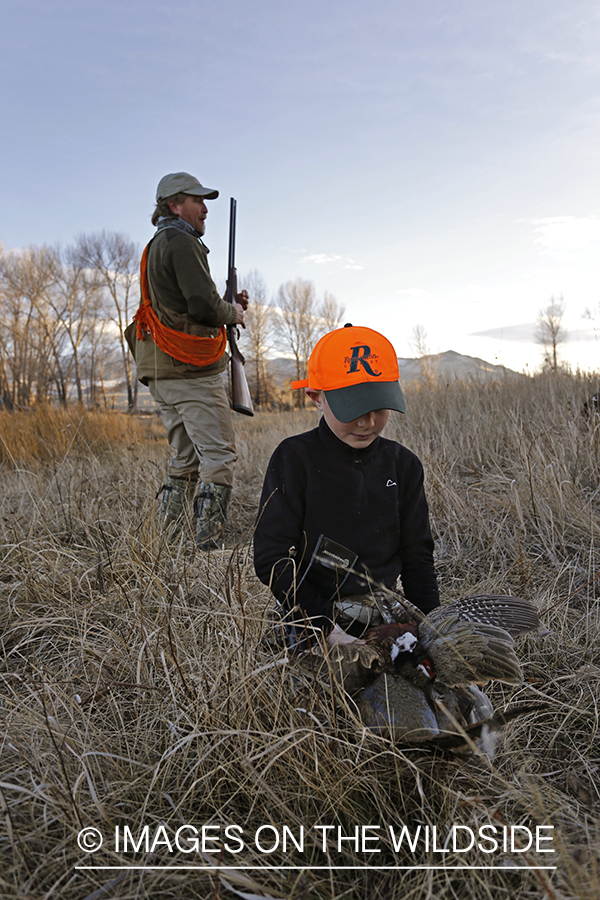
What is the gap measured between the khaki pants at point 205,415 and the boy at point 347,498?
1976 mm

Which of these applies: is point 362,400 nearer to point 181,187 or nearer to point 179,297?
point 179,297

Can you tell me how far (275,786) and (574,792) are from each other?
2.86 feet

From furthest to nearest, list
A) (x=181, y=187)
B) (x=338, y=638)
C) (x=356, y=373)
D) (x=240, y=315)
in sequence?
1. (x=240, y=315)
2. (x=181, y=187)
3. (x=356, y=373)
4. (x=338, y=638)

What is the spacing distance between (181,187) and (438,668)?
11.5 ft

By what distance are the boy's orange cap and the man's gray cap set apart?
2.51m

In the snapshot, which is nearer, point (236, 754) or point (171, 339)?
point (236, 754)

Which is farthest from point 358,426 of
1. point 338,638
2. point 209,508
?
point 209,508

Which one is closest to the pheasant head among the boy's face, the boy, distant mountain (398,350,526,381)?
the boy

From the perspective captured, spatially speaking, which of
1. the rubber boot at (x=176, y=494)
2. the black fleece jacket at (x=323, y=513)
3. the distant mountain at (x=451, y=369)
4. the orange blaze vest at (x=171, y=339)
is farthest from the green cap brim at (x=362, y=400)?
the distant mountain at (x=451, y=369)

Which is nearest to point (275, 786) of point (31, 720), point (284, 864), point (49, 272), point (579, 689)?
point (284, 864)

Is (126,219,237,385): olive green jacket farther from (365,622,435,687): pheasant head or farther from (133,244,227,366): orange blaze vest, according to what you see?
(365,622,435,687): pheasant head

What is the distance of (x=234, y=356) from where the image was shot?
4.39 metres

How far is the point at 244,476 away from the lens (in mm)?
6562

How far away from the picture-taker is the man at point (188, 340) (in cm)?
359
